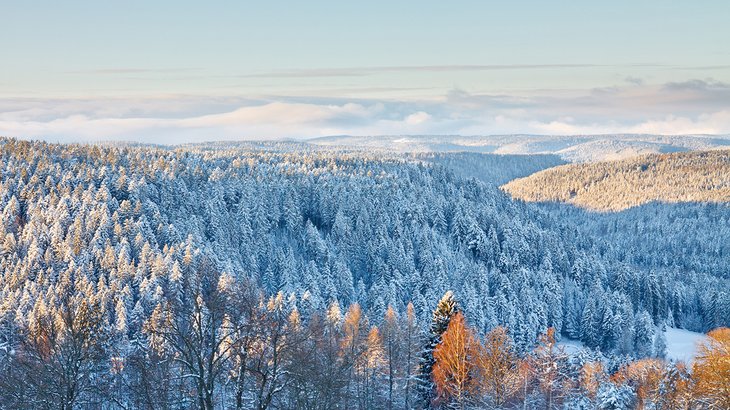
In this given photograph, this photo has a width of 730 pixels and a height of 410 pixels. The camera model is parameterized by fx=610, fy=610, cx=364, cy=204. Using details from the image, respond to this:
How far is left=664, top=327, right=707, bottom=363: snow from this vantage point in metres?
103

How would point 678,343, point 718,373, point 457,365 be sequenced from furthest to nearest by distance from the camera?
1. point 678,343
2. point 457,365
3. point 718,373

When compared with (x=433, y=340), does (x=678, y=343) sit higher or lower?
lower

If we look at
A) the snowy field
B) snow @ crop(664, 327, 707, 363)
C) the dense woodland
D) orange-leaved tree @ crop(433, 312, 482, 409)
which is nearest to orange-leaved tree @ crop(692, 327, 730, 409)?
the dense woodland

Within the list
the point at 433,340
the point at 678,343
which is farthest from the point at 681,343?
the point at 433,340

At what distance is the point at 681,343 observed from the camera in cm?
11400

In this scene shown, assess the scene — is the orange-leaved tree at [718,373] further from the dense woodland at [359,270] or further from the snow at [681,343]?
the snow at [681,343]

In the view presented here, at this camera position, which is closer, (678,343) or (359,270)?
(678,343)

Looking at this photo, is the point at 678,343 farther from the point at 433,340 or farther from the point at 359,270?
the point at 433,340

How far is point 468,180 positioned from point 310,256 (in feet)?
258

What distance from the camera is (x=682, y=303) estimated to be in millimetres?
136125

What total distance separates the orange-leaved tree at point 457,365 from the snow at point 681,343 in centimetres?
7384

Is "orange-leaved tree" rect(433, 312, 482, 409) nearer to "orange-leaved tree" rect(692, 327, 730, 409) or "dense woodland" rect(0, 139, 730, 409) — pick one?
"dense woodland" rect(0, 139, 730, 409)

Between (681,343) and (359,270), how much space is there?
6242 cm

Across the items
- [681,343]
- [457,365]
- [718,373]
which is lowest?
[681,343]
